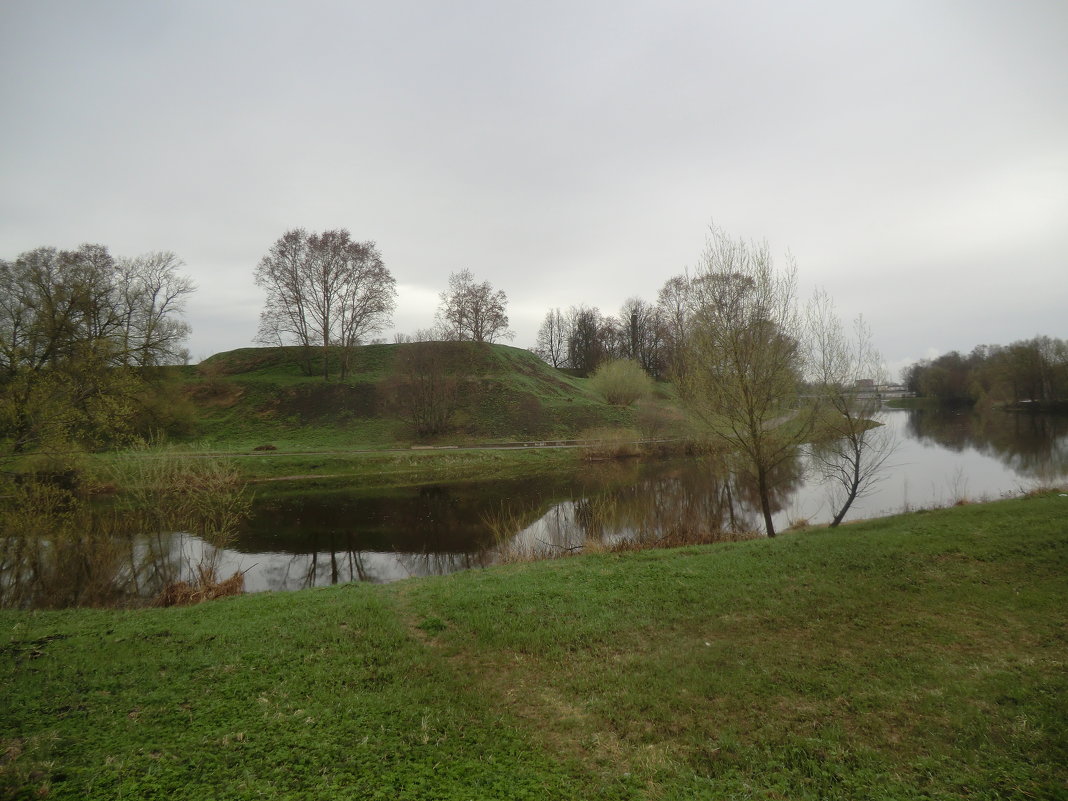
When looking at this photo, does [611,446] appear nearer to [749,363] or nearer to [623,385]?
[623,385]

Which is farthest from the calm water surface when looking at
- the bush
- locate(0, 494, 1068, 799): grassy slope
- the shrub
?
the bush

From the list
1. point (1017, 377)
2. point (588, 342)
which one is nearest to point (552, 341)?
point (588, 342)

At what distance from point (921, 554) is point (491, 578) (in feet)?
23.9

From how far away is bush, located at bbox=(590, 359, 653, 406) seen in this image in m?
44.8

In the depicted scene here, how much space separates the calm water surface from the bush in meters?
15.9

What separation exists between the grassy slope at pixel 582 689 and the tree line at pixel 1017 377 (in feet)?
191

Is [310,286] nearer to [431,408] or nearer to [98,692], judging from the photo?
[431,408]

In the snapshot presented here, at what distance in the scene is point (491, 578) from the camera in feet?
30.2

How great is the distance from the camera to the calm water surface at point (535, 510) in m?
13.4

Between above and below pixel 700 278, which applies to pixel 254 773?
below

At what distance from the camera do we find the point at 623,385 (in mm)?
44750

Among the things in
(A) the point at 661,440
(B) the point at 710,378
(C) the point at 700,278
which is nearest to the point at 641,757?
(B) the point at 710,378

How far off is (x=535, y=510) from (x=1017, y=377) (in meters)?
58.6

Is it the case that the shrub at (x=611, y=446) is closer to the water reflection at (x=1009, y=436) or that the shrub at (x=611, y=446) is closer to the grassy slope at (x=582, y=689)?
the water reflection at (x=1009, y=436)
